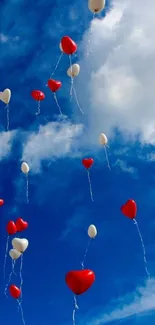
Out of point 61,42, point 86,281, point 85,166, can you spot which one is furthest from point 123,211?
point 61,42

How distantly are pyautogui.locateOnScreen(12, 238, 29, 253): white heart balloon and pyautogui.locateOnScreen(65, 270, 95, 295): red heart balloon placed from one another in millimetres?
4061

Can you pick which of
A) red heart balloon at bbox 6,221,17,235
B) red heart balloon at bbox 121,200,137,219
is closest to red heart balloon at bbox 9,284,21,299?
red heart balloon at bbox 6,221,17,235

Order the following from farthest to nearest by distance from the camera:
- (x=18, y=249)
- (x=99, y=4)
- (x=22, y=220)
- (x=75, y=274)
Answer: (x=22, y=220)
(x=18, y=249)
(x=99, y=4)
(x=75, y=274)

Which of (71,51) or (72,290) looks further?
(71,51)

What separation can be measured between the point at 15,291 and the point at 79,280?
5.18 meters

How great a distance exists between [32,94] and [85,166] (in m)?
3.51

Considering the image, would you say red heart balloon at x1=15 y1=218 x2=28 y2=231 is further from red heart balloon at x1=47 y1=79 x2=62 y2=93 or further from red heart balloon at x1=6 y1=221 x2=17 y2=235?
red heart balloon at x1=47 y1=79 x2=62 y2=93

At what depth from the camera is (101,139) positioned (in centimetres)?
1772

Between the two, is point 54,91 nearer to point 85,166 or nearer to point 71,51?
point 71,51

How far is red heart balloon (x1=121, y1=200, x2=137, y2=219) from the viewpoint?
16219mm

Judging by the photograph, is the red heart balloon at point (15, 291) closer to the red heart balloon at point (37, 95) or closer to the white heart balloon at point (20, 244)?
the white heart balloon at point (20, 244)

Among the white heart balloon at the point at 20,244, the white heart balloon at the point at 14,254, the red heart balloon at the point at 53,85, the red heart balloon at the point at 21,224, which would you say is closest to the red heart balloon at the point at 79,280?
the white heart balloon at the point at 20,244

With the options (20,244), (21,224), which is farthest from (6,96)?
(20,244)

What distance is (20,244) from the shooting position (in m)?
15.7
